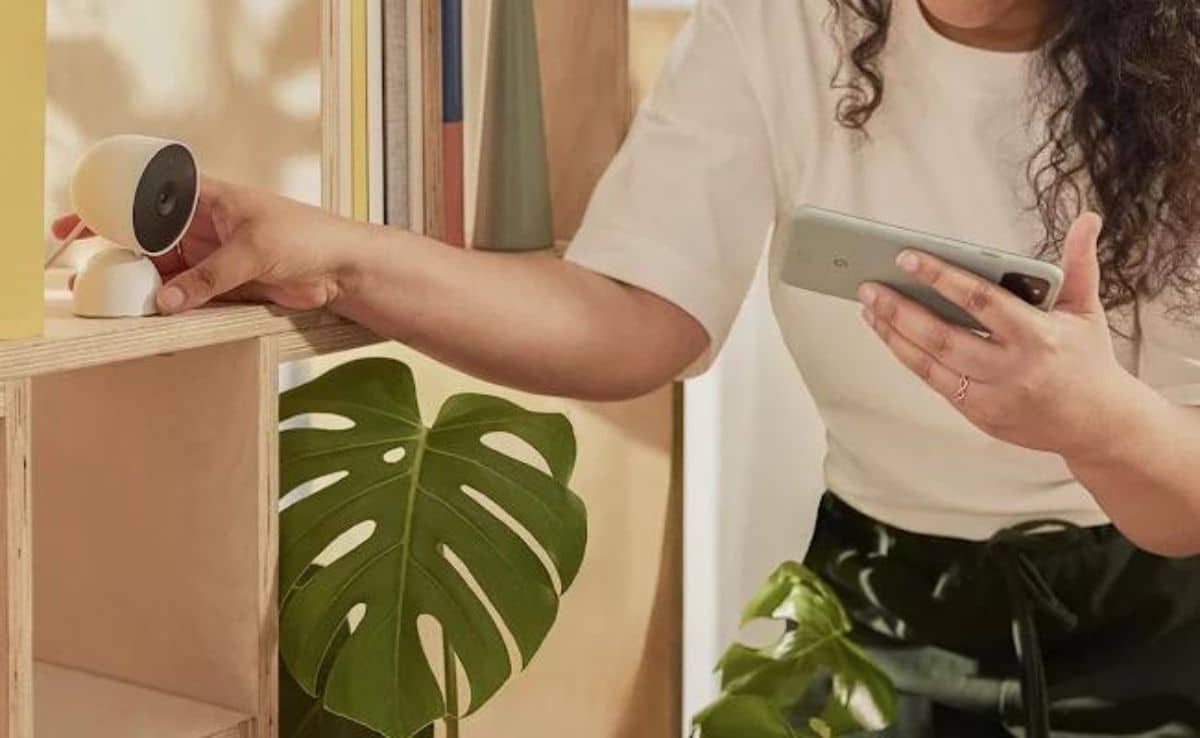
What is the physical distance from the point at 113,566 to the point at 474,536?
0.24 m

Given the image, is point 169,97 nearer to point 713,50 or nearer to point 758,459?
point 713,50

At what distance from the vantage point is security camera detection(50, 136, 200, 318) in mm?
1084

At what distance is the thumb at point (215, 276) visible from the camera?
44.3 inches

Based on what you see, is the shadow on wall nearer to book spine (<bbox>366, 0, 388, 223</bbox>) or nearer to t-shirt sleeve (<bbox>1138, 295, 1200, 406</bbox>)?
book spine (<bbox>366, 0, 388, 223</bbox>)

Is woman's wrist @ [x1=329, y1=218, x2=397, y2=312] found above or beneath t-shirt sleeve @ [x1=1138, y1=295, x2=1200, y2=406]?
above

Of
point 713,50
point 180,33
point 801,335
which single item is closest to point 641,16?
point 713,50

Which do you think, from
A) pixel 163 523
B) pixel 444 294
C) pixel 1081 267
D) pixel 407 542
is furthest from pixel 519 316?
pixel 1081 267

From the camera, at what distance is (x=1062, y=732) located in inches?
56.4

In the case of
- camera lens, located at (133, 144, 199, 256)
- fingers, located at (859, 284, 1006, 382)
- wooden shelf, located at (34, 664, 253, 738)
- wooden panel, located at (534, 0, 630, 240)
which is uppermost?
wooden panel, located at (534, 0, 630, 240)

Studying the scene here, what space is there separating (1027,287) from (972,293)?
0.04 metres

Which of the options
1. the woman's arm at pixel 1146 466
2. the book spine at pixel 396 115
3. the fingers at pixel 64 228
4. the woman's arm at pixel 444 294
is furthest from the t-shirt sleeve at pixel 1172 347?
the fingers at pixel 64 228

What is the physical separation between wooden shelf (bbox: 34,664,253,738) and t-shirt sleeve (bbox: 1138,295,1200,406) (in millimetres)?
708

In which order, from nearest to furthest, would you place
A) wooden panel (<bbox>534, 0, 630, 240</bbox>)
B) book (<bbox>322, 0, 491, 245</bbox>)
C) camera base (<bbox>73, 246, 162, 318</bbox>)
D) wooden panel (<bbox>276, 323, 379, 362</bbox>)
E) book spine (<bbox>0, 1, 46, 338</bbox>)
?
1. book spine (<bbox>0, 1, 46, 338</bbox>)
2. camera base (<bbox>73, 246, 162, 318</bbox>)
3. wooden panel (<bbox>276, 323, 379, 362</bbox>)
4. book (<bbox>322, 0, 491, 245</bbox>)
5. wooden panel (<bbox>534, 0, 630, 240</bbox>)

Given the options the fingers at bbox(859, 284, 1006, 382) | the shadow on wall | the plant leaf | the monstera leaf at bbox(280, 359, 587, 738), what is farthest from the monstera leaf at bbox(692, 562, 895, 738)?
the shadow on wall
